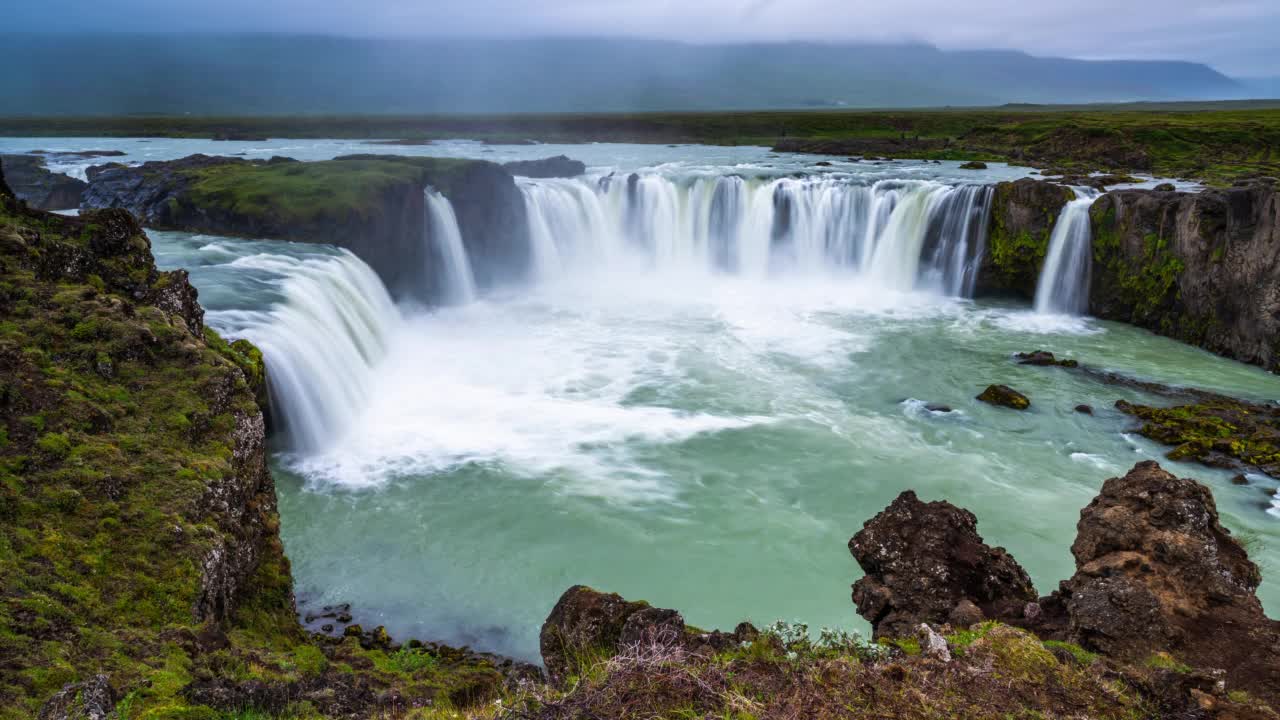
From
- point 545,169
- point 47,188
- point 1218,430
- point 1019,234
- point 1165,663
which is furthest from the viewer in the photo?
point 545,169

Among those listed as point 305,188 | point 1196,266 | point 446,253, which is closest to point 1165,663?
point 1196,266

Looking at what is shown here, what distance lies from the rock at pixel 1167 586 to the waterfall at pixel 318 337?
1448 cm

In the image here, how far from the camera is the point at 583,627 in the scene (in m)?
7.39

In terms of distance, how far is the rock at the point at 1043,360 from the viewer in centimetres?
2270

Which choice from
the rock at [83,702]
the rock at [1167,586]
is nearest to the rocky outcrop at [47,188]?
the rock at [83,702]

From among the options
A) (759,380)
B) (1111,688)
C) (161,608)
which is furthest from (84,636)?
(759,380)

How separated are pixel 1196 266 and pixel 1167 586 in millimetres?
23521

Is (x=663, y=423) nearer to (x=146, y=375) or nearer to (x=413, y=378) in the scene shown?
(x=413, y=378)

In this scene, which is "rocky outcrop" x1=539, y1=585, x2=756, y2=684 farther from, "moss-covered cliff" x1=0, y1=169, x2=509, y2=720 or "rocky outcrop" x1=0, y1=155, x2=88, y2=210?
"rocky outcrop" x1=0, y1=155, x2=88, y2=210

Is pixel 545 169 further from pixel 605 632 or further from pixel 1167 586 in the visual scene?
pixel 1167 586

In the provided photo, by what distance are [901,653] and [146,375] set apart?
9.02m

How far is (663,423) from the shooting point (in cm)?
1884

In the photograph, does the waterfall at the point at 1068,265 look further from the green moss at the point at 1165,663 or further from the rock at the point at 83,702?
the rock at the point at 83,702

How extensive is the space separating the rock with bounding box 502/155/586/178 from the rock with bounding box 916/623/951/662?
131ft
